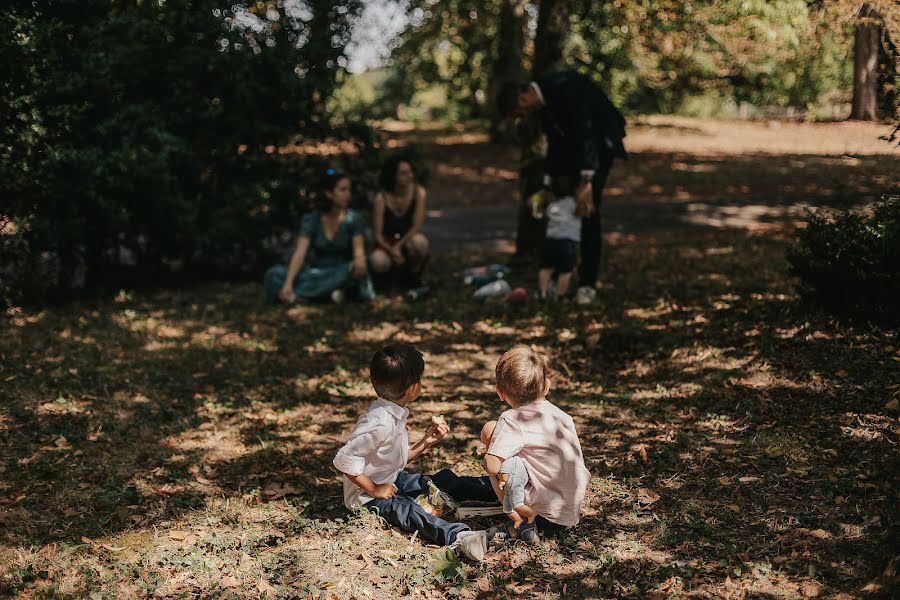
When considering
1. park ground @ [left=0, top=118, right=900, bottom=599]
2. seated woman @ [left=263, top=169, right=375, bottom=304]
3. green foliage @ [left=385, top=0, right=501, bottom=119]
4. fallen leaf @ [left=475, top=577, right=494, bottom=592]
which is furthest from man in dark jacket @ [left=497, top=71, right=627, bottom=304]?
green foliage @ [left=385, top=0, right=501, bottom=119]

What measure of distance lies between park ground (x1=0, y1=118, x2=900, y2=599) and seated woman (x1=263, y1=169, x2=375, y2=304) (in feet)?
0.83

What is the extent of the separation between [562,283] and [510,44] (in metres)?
13.0

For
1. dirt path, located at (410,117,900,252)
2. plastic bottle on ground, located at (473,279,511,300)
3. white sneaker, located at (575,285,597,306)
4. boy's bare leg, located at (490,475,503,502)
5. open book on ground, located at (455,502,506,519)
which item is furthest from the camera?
dirt path, located at (410,117,900,252)

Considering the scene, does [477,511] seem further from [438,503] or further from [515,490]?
[515,490]

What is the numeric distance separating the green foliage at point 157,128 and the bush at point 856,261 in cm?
525

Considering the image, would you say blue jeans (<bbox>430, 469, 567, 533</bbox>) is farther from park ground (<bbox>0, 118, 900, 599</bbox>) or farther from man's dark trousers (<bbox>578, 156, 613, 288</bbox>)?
man's dark trousers (<bbox>578, 156, 613, 288</bbox>)

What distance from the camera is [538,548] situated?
386 cm

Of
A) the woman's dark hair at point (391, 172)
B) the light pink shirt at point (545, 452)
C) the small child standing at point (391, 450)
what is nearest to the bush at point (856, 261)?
the light pink shirt at point (545, 452)

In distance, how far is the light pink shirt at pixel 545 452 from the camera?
12.3 ft

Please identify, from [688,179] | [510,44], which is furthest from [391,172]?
[510,44]

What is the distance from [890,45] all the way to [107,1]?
272 inches

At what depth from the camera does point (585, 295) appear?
7609 mm

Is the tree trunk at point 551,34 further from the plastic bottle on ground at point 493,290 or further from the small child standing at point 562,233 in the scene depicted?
the plastic bottle on ground at point 493,290

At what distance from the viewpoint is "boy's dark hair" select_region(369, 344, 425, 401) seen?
3.95 meters
